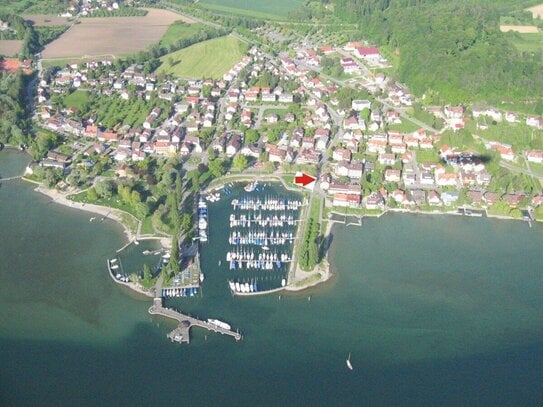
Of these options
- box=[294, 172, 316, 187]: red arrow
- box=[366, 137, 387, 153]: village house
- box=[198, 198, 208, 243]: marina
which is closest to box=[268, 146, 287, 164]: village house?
box=[294, 172, 316, 187]: red arrow

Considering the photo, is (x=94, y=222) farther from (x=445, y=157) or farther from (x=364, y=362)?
(x=445, y=157)

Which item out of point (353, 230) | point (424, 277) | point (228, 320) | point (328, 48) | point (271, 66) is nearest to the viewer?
point (228, 320)

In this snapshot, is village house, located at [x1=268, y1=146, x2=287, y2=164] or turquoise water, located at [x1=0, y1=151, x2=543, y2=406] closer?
turquoise water, located at [x1=0, y1=151, x2=543, y2=406]

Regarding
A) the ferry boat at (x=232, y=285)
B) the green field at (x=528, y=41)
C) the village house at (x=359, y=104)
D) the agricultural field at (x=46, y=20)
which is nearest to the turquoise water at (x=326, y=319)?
the ferry boat at (x=232, y=285)

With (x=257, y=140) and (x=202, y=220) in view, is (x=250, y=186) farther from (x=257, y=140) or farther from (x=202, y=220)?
(x=257, y=140)

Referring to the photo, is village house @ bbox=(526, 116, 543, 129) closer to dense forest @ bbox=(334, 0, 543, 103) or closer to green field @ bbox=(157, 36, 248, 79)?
dense forest @ bbox=(334, 0, 543, 103)

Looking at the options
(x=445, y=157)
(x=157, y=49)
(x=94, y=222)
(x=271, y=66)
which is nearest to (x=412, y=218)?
(x=445, y=157)
